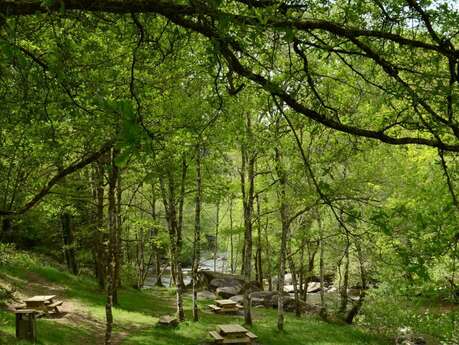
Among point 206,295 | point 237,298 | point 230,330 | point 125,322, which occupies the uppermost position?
point 230,330

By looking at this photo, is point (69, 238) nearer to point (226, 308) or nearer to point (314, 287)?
point (226, 308)

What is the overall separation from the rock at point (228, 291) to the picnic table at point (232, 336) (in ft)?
56.0

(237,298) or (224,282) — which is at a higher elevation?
(224,282)

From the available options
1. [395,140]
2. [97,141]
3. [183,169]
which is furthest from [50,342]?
[395,140]

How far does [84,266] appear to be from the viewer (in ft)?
120

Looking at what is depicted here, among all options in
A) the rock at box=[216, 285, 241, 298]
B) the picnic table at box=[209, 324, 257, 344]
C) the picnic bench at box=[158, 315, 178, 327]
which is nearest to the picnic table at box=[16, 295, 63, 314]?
the picnic bench at box=[158, 315, 178, 327]

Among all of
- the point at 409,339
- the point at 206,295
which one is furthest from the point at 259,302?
the point at 409,339

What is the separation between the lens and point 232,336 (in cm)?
1562

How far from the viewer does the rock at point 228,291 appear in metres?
33.2

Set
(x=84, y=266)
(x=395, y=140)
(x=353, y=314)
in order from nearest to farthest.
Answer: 1. (x=395, y=140)
2. (x=353, y=314)
3. (x=84, y=266)

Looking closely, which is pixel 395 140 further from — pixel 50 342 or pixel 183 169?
pixel 183 169

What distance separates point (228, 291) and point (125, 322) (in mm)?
15338

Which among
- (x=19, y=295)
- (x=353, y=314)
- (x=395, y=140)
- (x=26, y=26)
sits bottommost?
(x=353, y=314)

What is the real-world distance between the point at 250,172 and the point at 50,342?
10.00 m
